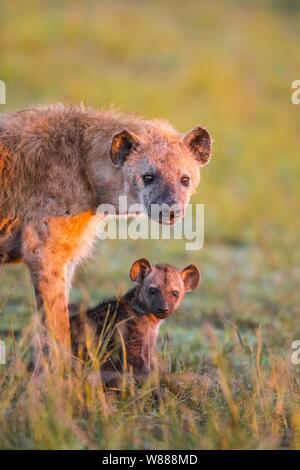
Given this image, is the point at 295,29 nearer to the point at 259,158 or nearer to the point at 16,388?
the point at 259,158

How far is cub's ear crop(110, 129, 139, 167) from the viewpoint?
4.95m

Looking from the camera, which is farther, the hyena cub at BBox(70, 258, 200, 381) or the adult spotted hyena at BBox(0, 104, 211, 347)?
the hyena cub at BBox(70, 258, 200, 381)

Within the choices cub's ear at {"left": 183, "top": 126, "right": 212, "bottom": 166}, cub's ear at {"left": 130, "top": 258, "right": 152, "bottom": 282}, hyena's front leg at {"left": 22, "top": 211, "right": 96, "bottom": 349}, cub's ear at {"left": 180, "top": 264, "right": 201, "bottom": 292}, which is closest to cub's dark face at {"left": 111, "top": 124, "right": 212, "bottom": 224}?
cub's ear at {"left": 183, "top": 126, "right": 212, "bottom": 166}

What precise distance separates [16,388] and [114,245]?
557 centimetres

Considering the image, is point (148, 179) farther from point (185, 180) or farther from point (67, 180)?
point (67, 180)

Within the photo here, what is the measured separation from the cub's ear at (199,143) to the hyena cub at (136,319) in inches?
24.0

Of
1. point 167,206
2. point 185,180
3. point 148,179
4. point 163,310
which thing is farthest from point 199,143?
point 163,310

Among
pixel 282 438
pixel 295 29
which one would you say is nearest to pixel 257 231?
pixel 282 438

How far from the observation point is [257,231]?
1080 cm

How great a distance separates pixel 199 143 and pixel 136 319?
97 centimetres

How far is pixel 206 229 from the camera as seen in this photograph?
1080 centimetres

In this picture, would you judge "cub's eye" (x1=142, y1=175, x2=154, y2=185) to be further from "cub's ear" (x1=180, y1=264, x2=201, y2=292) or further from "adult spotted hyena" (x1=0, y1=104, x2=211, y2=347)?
"cub's ear" (x1=180, y1=264, x2=201, y2=292)

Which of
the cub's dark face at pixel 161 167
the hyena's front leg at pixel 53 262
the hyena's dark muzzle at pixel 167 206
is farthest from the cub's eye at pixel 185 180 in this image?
the hyena's front leg at pixel 53 262

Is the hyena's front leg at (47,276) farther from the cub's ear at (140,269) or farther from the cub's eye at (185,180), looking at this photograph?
the cub's eye at (185,180)
